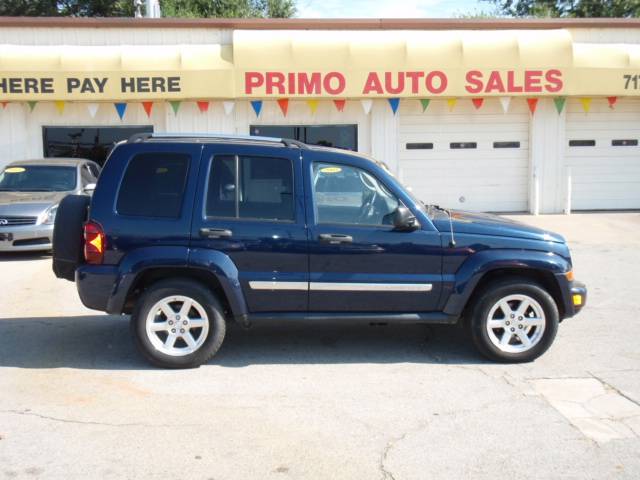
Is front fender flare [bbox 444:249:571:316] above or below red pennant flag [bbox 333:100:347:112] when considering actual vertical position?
below

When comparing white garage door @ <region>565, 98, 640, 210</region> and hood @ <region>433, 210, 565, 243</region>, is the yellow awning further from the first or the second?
hood @ <region>433, 210, 565, 243</region>

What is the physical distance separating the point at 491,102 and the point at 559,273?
11992 millimetres

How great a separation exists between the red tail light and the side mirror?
2415mm

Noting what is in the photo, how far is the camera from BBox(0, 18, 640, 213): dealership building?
15961 millimetres

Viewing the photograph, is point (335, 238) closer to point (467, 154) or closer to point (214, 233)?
point (214, 233)

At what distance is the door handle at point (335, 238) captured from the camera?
5977 millimetres

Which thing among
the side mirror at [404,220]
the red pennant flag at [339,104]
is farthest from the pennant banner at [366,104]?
the side mirror at [404,220]

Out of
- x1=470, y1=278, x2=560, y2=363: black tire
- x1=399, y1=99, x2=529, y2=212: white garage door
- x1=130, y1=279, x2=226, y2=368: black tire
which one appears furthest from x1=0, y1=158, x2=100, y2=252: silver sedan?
x1=399, y1=99, x2=529, y2=212: white garage door

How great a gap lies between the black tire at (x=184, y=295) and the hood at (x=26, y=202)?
6.39 metres

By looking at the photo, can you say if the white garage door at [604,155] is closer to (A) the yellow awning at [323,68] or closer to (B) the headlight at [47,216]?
(A) the yellow awning at [323,68]

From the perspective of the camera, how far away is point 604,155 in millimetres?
17734

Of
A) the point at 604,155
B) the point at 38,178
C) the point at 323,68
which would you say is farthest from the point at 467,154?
the point at 38,178

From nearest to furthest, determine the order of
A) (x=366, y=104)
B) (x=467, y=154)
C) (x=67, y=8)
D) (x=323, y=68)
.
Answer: (x=323, y=68), (x=366, y=104), (x=467, y=154), (x=67, y=8)

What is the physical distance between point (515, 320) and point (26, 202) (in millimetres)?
8637
